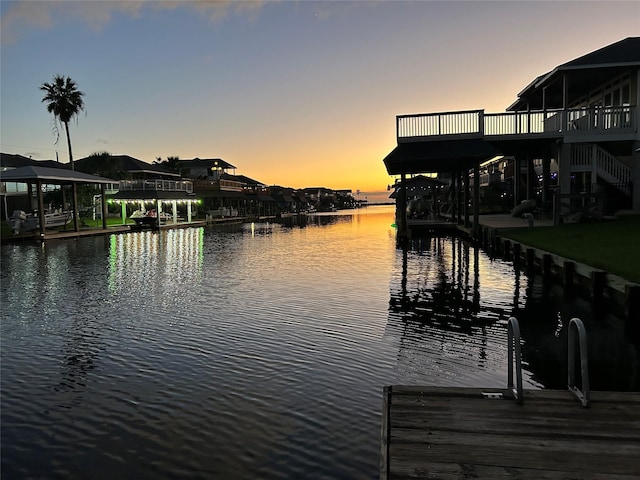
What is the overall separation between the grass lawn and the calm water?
53.4 inches

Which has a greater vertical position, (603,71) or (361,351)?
(603,71)

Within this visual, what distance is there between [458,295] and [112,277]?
12567 mm

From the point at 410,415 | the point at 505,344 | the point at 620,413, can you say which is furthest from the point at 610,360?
the point at 410,415

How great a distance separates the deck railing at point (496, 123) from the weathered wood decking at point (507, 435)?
74.3 ft

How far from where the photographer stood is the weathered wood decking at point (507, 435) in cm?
378

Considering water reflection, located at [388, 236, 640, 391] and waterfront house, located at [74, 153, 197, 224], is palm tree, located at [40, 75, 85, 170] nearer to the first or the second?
waterfront house, located at [74, 153, 197, 224]

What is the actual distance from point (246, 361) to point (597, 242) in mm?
14178

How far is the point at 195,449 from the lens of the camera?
5531mm

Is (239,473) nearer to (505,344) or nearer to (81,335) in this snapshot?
(505,344)

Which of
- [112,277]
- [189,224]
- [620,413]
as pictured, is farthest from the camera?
[189,224]

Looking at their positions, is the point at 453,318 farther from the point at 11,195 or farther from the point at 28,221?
the point at 11,195

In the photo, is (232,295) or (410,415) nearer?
(410,415)

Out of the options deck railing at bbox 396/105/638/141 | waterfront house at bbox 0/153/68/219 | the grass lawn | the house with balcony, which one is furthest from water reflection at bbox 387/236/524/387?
waterfront house at bbox 0/153/68/219

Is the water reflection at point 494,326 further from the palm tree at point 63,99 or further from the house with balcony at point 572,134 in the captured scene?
the palm tree at point 63,99
